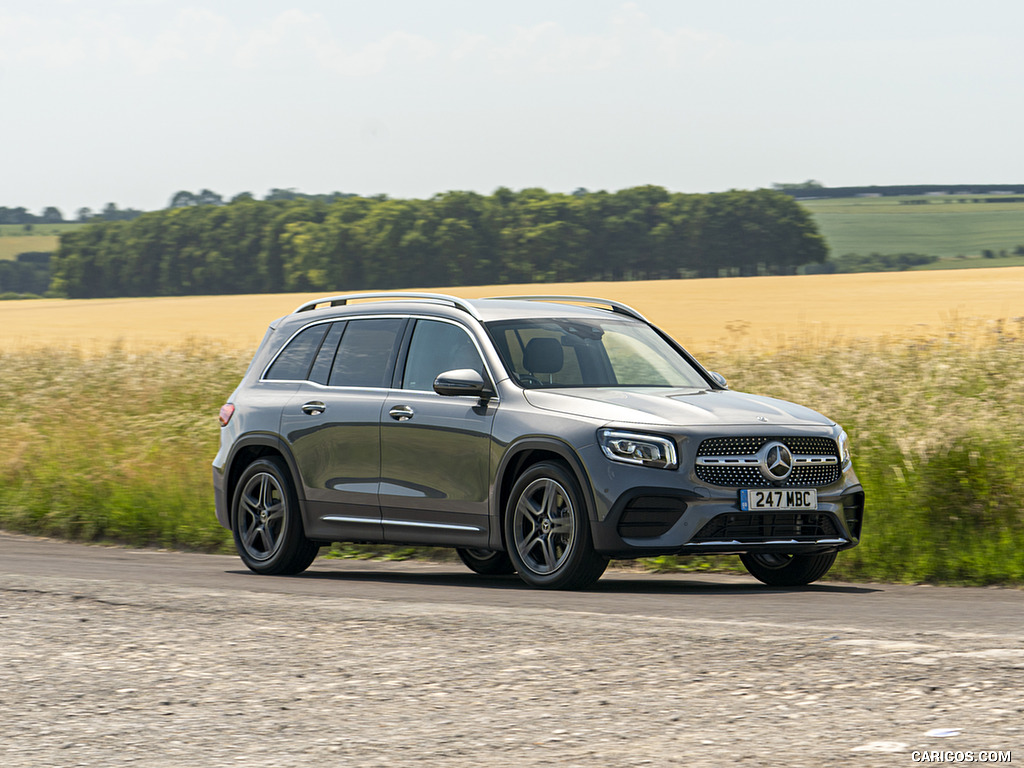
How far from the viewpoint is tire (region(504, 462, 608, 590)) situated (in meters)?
8.62

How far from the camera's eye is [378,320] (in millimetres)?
10320

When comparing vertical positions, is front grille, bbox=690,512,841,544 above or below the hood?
below

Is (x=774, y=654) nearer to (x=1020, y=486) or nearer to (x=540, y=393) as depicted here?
(x=540, y=393)

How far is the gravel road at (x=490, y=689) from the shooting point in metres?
4.88

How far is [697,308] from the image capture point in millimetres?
42688

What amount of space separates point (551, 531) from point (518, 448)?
20.4 inches

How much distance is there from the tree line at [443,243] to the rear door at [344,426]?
45529mm

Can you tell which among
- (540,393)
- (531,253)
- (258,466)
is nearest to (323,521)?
(258,466)

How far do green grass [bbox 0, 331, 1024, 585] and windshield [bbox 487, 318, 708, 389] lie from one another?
5.93ft

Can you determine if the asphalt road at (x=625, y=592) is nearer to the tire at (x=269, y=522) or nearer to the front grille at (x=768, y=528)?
the tire at (x=269, y=522)

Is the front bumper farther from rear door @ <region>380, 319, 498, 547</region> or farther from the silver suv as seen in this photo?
rear door @ <region>380, 319, 498, 547</region>

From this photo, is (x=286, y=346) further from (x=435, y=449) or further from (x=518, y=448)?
(x=518, y=448)

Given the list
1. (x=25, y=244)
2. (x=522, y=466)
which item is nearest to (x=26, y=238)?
(x=25, y=244)

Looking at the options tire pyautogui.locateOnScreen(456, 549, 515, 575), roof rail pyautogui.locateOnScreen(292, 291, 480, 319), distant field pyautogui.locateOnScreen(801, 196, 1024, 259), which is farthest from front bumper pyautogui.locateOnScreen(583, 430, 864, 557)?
distant field pyautogui.locateOnScreen(801, 196, 1024, 259)
